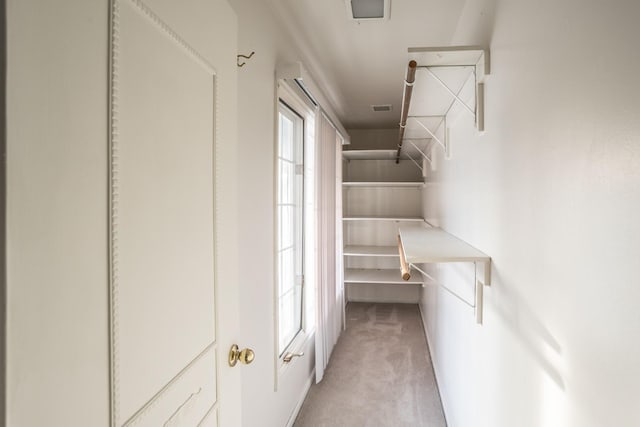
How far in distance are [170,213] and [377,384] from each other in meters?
2.61

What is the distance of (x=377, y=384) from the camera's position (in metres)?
2.87

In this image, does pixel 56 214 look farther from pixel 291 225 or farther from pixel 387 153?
pixel 387 153

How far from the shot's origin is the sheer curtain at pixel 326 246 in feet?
9.31

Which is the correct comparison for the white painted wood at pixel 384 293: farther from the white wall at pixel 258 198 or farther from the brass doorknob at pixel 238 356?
the brass doorknob at pixel 238 356

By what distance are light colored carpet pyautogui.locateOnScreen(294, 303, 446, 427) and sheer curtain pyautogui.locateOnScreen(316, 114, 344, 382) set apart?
6.6 inches

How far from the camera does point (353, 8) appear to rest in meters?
1.92

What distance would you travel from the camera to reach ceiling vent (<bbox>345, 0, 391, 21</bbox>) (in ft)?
6.13

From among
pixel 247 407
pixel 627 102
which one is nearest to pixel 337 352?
pixel 247 407

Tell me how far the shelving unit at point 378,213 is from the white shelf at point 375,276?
27 millimetres

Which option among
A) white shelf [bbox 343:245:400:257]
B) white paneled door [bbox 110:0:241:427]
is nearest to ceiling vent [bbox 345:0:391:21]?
white paneled door [bbox 110:0:241:427]

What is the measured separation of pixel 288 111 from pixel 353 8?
74cm

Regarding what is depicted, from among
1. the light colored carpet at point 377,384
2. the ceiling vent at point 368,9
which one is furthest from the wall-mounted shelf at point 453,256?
the light colored carpet at point 377,384

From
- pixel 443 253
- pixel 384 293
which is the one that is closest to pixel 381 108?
pixel 384 293

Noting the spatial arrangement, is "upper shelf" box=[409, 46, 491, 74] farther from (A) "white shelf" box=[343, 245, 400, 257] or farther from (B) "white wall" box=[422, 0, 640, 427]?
(A) "white shelf" box=[343, 245, 400, 257]
